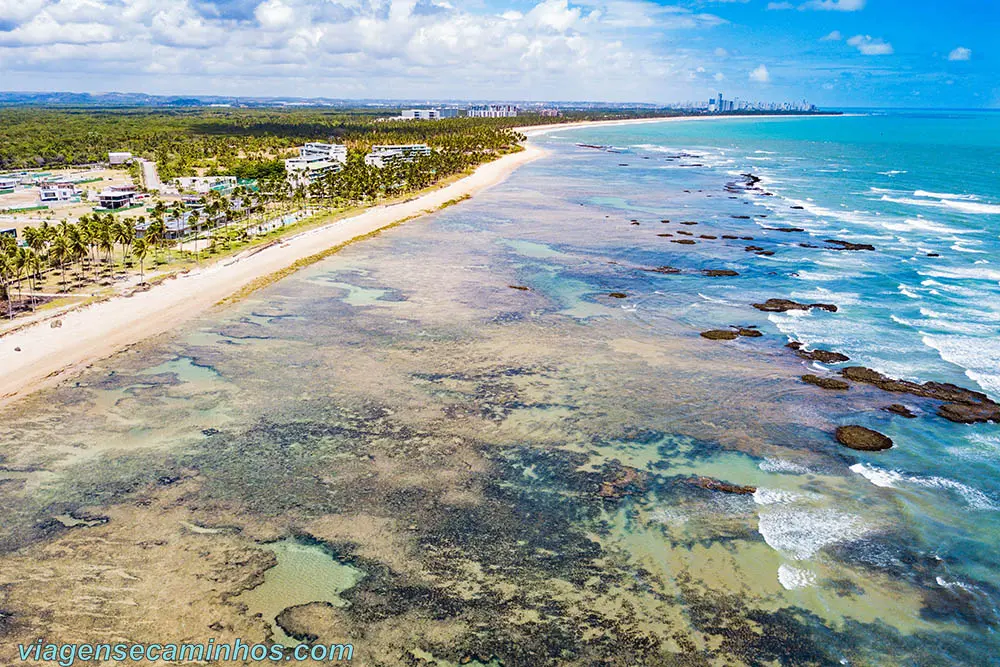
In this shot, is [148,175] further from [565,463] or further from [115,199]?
[565,463]

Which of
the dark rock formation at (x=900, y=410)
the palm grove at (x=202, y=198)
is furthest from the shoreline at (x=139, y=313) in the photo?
the dark rock formation at (x=900, y=410)

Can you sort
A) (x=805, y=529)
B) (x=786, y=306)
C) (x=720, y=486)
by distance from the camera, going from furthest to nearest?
(x=786, y=306)
(x=720, y=486)
(x=805, y=529)

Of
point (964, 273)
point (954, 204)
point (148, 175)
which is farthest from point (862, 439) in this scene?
point (148, 175)

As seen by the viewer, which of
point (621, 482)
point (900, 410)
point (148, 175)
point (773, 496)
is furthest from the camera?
point (148, 175)

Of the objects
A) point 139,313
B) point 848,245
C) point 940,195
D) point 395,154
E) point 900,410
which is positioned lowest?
point 900,410

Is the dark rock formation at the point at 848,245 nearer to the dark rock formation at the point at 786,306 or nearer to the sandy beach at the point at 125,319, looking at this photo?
the dark rock formation at the point at 786,306

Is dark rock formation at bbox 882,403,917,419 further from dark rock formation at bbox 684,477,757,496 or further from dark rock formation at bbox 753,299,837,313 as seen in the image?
dark rock formation at bbox 753,299,837,313

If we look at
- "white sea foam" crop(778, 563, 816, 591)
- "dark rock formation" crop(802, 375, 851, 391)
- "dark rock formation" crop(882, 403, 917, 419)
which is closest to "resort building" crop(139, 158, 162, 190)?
"dark rock formation" crop(802, 375, 851, 391)
